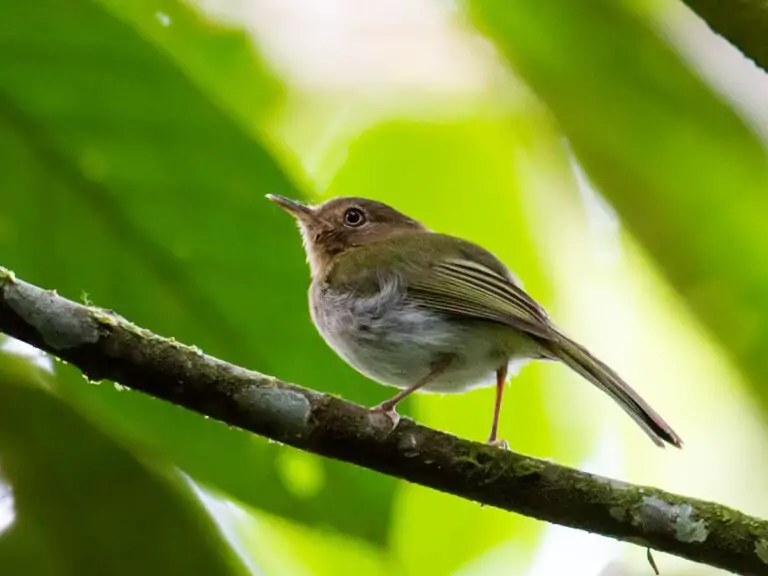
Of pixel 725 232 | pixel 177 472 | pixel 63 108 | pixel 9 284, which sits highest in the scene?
pixel 725 232

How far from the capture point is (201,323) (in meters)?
2.15

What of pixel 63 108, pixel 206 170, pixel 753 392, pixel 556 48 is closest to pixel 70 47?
pixel 63 108

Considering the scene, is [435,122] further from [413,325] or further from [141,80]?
[141,80]

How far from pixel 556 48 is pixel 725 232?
565mm

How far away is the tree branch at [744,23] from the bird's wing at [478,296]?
3.52ft

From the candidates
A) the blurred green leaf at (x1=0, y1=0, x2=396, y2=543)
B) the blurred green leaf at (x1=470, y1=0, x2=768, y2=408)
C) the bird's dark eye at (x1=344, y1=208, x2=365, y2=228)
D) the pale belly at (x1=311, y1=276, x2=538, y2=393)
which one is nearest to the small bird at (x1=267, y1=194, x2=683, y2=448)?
the pale belly at (x1=311, y1=276, x2=538, y2=393)

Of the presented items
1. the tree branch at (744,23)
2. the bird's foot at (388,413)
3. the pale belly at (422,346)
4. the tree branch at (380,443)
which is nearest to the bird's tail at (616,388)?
the pale belly at (422,346)

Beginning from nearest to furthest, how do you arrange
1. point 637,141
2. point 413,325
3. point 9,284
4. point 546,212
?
point 9,284
point 637,141
point 413,325
point 546,212

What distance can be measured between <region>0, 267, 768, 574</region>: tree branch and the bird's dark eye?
1.88m

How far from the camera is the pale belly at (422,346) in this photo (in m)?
2.98

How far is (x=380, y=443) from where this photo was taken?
6.49 ft

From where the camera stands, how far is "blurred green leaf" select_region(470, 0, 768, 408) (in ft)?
7.81

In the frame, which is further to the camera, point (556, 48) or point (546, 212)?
point (546, 212)

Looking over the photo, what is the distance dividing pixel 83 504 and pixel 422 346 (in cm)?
130
